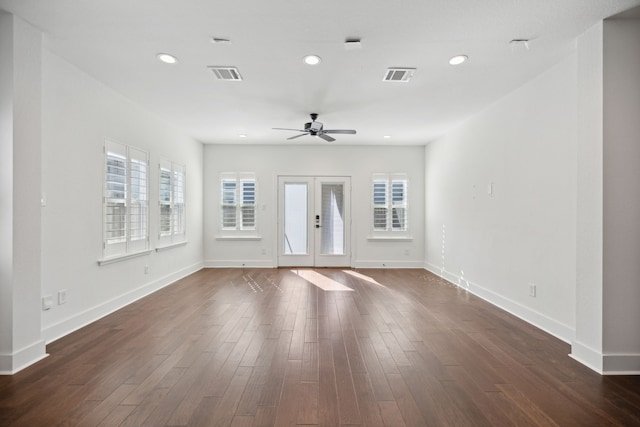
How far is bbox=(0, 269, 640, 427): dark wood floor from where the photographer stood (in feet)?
6.49

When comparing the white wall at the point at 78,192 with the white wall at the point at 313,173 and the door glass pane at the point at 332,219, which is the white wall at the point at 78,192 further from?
the door glass pane at the point at 332,219

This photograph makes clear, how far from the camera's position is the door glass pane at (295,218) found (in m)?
7.35

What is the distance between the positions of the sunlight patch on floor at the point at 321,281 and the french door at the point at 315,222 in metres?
0.59

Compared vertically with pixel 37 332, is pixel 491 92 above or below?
above

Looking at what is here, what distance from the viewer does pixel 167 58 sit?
3205 millimetres

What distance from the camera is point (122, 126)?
4270 millimetres

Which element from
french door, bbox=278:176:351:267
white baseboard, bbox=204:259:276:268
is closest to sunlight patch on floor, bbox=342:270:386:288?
french door, bbox=278:176:351:267

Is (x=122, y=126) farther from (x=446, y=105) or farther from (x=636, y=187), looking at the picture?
(x=636, y=187)

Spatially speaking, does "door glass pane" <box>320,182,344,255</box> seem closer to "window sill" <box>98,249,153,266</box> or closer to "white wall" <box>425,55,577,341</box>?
"white wall" <box>425,55,577,341</box>

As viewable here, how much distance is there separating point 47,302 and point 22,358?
627 millimetres

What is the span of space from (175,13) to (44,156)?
6.34 ft

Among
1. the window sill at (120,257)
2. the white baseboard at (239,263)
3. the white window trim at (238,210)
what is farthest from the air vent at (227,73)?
the white baseboard at (239,263)

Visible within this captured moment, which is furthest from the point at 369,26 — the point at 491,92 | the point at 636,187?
the point at 636,187

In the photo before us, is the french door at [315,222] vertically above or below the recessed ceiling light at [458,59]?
below
